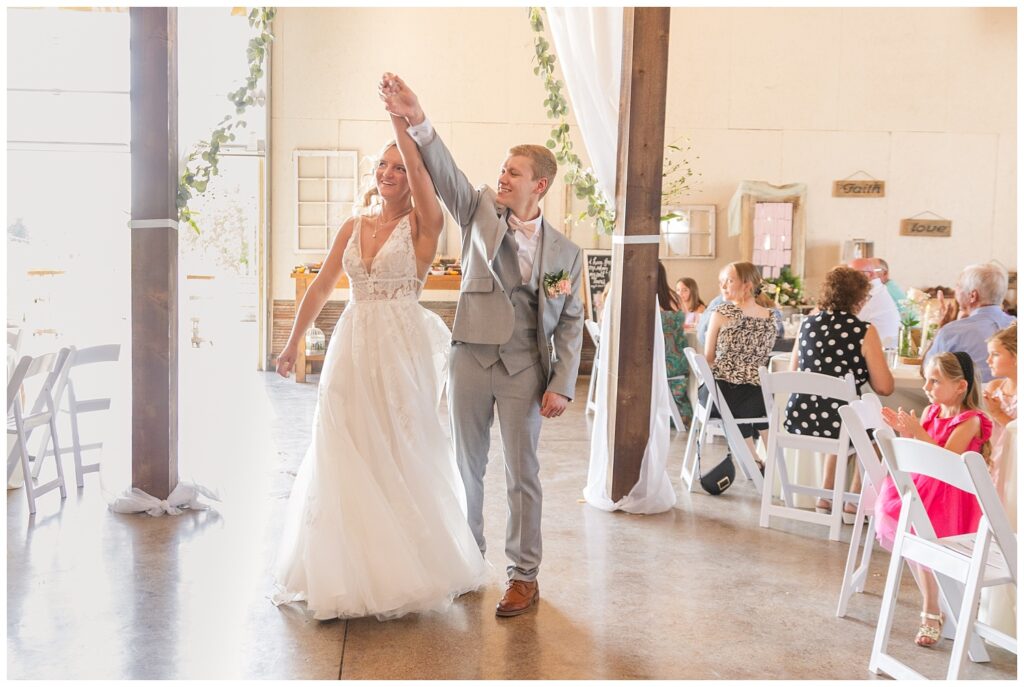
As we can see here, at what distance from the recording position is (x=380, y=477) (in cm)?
335

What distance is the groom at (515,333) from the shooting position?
11.1 feet

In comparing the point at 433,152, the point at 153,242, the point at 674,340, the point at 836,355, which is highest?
the point at 433,152

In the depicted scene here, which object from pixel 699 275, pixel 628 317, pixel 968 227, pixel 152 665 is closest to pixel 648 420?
pixel 628 317

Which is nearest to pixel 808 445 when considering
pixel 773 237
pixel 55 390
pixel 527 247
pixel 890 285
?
pixel 527 247

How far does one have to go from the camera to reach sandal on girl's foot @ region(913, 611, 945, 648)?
3.32 meters

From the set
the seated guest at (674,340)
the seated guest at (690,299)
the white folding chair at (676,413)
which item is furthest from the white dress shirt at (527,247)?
the seated guest at (690,299)

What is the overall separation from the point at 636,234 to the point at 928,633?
2.41 metres

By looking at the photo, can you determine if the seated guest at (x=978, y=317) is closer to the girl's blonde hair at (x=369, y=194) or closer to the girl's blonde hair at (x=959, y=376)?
the girl's blonde hair at (x=959, y=376)

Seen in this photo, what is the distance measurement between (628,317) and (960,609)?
2.40 metres

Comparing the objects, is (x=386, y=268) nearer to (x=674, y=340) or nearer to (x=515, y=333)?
(x=515, y=333)

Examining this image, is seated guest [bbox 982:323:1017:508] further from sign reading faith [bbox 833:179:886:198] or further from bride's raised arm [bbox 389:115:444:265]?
sign reading faith [bbox 833:179:886:198]

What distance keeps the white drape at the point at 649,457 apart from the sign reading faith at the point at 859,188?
304 inches

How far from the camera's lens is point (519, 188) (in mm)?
3420

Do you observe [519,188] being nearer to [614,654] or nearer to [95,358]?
[614,654]
